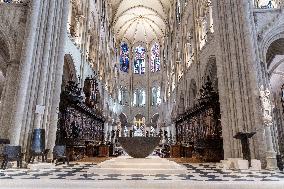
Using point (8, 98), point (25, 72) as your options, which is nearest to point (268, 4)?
point (25, 72)

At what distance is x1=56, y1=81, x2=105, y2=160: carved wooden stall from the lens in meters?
11.3

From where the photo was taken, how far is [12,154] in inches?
293

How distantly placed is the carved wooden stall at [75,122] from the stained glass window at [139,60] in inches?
880

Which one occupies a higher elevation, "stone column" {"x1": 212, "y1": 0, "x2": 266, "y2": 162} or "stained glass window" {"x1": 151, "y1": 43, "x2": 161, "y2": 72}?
"stained glass window" {"x1": 151, "y1": 43, "x2": 161, "y2": 72}

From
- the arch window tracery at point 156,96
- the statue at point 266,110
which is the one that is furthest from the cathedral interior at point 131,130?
the arch window tracery at point 156,96

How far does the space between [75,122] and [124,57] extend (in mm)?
26688

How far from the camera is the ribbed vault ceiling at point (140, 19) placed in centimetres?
3216

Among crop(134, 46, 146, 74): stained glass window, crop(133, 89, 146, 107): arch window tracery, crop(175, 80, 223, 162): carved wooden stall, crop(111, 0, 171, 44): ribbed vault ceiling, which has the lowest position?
crop(175, 80, 223, 162): carved wooden stall

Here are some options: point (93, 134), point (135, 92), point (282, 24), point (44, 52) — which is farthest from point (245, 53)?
point (135, 92)

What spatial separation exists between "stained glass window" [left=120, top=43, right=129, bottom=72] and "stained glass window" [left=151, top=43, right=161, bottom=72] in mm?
3987

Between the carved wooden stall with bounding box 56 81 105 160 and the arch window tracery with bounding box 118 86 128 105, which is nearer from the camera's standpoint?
the carved wooden stall with bounding box 56 81 105 160

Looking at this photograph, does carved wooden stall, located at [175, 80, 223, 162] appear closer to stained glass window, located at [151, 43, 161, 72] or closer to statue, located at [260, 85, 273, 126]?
statue, located at [260, 85, 273, 126]

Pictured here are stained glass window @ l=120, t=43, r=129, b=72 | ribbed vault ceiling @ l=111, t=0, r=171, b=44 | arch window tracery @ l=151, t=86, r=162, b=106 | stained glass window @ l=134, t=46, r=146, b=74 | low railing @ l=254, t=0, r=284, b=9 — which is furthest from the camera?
stained glass window @ l=134, t=46, r=146, b=74

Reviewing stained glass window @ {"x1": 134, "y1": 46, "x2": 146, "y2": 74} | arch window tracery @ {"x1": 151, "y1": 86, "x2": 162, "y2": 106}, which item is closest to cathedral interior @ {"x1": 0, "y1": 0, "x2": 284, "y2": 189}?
arch window tracery @ {"x1": 151, "y1": 86, "x2": 162, "y2": 106}
